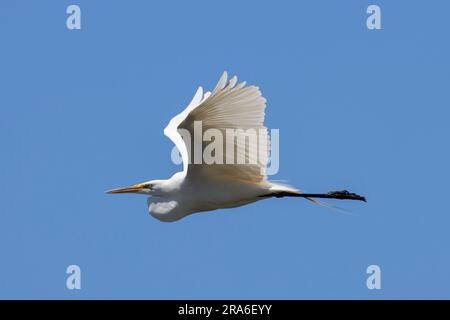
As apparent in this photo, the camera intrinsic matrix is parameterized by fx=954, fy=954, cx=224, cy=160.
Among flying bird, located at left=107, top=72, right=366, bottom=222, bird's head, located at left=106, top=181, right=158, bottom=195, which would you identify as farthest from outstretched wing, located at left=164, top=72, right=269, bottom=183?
bird's head, located at left=106, top=181, right=158, bottom=195

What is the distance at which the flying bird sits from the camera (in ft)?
26.1

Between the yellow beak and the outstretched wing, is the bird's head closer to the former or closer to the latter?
the yellow beak

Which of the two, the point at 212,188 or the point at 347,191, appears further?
the point at 347,191

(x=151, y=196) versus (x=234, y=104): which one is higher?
(x=234, y=104)

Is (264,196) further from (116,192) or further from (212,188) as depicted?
→ (116,192)

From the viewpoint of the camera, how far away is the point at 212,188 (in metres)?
Result: 8.93

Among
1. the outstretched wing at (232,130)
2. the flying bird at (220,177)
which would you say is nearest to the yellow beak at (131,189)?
the flying bird at (220,177)

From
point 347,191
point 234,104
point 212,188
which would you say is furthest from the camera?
point 347,191

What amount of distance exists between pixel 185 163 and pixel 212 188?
64cm

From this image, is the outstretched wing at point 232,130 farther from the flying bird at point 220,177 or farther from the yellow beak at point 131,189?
the yellow beak at point 131,189

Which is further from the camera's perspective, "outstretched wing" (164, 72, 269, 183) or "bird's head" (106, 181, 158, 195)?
"bird's head" (106, 181, 158, 195)

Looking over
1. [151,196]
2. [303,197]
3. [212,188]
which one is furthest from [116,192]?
[303,197]

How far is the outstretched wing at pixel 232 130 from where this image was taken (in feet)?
26.0

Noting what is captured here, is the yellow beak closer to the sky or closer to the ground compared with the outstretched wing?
closer to the ground
